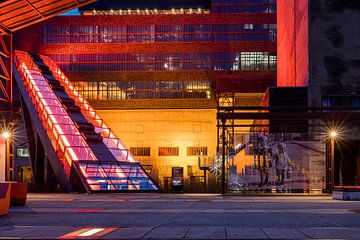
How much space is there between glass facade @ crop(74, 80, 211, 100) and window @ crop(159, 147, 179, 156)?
5.99 metres

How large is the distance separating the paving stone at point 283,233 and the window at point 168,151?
5393cm

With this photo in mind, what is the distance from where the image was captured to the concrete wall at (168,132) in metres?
66.4

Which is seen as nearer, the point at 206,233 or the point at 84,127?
the point at 206,233

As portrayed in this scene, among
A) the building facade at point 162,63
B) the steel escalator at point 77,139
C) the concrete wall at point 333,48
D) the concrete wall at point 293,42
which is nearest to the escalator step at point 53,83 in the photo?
the steel escalator at point 77,139

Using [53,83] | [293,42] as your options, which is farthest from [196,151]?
[293,42]

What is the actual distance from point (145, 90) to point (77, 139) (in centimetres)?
2497

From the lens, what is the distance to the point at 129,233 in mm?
12258

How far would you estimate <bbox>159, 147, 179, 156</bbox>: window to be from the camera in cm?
6694

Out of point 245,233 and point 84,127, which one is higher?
point 84,127

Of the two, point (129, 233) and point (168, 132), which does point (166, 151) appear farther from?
point (129, 233)

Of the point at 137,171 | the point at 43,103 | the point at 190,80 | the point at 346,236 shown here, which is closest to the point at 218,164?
the point at 137,171

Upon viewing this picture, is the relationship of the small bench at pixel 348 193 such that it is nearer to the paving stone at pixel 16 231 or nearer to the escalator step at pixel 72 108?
the paving stone at pixel 16 231

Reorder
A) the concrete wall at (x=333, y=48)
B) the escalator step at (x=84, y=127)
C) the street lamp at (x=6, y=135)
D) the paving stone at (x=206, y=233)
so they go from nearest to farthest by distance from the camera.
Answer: the paving stone at (x=206, y=233)
the street lamp at (x=6, y=135)
the concrete wall at (x=333, y=48)
the escalator step at (x=84, y=127)

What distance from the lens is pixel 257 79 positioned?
62281mm
